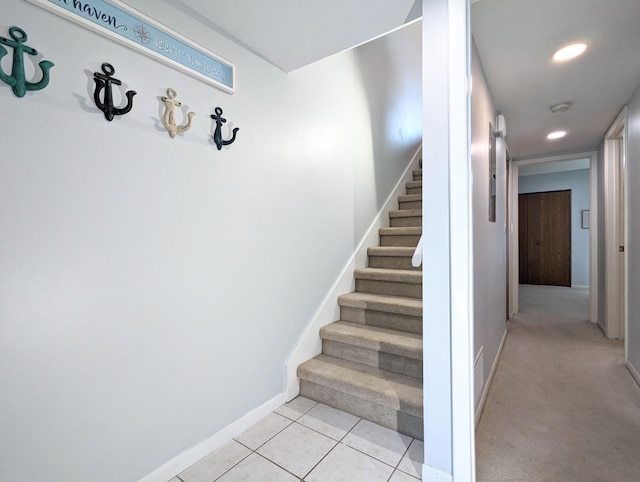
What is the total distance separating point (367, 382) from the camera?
1.76 meters

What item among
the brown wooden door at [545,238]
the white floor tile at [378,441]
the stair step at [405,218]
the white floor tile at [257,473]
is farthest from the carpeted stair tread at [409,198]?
the brown wooden door at [545,238]

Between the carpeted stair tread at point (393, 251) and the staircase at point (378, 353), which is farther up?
the carpeted stair tread at point (393, 251)

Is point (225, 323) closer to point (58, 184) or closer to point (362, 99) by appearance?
point (58, 184)

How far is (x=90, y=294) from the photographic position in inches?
42.1

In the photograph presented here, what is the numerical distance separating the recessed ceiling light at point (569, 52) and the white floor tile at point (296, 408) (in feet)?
8.60

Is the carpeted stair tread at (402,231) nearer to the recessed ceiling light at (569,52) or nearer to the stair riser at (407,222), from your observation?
the stair riser at (407,222)

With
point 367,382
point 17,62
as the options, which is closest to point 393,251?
point 367,382

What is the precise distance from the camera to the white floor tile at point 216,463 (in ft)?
4.28

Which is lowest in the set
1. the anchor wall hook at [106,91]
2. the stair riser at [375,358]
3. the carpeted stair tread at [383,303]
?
the stair riser at [375,358]

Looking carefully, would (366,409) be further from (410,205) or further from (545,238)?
(545,238)

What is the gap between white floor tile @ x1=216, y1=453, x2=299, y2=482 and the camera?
1289 mm

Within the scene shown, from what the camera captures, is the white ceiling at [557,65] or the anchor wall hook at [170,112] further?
the white ceiling at [557,65]

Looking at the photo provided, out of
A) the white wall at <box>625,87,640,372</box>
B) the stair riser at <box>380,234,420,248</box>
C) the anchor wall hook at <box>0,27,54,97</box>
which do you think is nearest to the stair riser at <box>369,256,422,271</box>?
the stair riser at <box>380,234,420,248</box>

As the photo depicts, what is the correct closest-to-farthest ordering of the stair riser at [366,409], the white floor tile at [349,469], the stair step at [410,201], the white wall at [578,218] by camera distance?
the white floor tile at [349,469] < the stair riser at [366,409] < the stair step at [410,201] < the white wall at [578,218]
